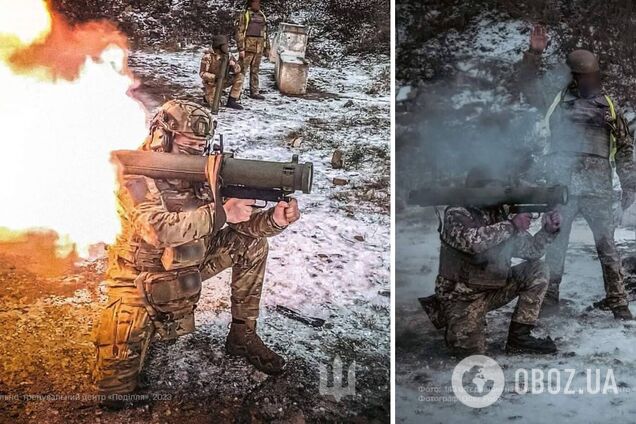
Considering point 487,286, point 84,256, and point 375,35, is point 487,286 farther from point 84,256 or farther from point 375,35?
point 84,256

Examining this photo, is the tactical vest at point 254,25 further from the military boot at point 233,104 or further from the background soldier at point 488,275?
the background soldier at point 488,275

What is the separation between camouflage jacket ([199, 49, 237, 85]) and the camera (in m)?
3.94

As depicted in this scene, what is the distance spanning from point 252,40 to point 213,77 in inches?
11.4

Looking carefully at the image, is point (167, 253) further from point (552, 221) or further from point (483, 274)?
point (552, 221)

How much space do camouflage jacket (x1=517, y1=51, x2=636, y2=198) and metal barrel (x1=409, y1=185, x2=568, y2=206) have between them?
0.08 meters

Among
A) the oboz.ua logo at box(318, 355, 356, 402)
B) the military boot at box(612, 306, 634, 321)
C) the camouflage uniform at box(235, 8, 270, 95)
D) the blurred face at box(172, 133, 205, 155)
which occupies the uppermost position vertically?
the camouflage uniform at box(235, 8, 270, 95)

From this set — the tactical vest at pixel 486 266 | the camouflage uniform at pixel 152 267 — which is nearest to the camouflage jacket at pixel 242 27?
the camouflage uniform at pixel 152 267

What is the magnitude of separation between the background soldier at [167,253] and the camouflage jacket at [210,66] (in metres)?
0.23

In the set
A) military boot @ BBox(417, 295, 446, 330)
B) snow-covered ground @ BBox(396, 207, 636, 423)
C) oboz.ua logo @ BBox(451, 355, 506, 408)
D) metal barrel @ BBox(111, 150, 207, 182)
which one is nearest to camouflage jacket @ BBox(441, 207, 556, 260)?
snow-covered ground @ BBox(396, 207, 636, 423)

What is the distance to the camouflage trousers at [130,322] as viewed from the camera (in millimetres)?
3623

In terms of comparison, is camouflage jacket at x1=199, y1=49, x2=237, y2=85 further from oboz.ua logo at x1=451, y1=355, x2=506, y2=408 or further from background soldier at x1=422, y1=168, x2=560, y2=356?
oboz.ua logo at x1=451, y1=355, x2=506, y2=408

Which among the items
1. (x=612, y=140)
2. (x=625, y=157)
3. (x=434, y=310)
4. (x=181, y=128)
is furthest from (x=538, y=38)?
(x=181, y=128)

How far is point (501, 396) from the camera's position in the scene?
12.9ft

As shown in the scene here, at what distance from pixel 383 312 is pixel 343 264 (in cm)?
32
